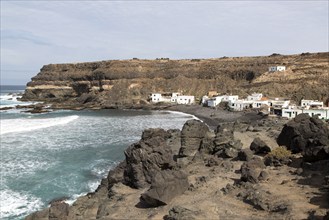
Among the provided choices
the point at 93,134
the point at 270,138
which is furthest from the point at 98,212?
the point at 93,134

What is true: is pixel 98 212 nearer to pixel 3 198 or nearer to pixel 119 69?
pixel 3 198

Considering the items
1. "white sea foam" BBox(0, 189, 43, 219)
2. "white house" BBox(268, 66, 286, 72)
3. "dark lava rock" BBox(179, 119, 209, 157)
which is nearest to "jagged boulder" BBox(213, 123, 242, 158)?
"dark lava rock" BBox(179, 119, 209, 157)

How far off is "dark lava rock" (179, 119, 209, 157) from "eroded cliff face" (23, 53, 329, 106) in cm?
5900

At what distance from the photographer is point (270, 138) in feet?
93.1

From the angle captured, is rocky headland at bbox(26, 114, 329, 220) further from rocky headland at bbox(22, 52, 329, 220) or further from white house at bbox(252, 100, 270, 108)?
white house at bbox(252, 100, 270, 108)

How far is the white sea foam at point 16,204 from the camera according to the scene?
58.0 ft

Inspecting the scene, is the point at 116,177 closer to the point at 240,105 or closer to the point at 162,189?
the point at 162,189

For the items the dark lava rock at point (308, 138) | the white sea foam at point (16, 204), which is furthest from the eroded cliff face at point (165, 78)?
the white sea foam at point (16, 204)

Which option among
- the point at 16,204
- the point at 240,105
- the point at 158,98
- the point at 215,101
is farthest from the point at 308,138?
the point at 158,98

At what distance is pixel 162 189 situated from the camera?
13773 millimetres

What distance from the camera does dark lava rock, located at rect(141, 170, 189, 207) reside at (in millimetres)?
13578

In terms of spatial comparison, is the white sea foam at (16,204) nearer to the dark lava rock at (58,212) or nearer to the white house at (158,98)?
the dark lava rock at (58,212)

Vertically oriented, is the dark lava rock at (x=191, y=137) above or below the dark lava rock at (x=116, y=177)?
above

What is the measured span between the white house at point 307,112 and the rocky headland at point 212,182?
30.1 meters
